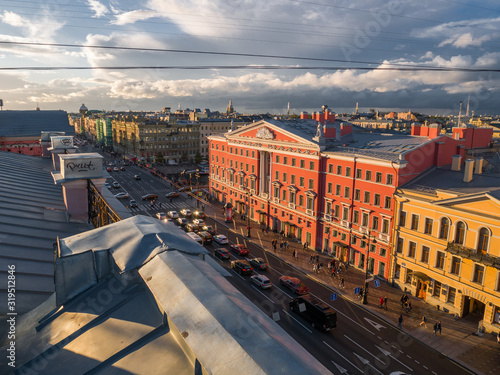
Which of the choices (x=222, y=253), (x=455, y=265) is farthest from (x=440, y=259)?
(x=222, y=253)

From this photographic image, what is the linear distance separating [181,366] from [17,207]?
11017mm

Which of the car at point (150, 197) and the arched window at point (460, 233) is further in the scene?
the car at point (150, 197)

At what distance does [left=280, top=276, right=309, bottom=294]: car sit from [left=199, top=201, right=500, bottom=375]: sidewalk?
127 inches

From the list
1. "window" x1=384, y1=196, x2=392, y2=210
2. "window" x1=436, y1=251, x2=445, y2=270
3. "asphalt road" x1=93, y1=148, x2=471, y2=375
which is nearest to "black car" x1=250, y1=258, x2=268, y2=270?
"asphalt road" x1=93, y1=148, x2=471, y2=375

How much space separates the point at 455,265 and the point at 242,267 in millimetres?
18794

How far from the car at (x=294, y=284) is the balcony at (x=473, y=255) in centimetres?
1226

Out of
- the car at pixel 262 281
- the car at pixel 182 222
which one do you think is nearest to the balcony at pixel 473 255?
the car at pixel 262 281

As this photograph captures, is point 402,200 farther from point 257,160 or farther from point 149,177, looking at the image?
point 149,177

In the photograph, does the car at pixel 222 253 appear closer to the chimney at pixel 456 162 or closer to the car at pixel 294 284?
the car at pixel 294 284

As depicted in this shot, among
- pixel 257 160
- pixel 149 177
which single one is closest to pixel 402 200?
pixel 257 160

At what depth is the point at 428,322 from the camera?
27.0 m

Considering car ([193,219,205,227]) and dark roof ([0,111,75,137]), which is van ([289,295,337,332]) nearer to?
car ([193,219,205,227])

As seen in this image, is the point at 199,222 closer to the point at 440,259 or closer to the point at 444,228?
the point at 440,259

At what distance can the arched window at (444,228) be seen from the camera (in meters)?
28.1
